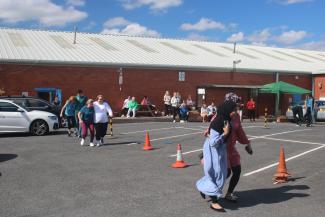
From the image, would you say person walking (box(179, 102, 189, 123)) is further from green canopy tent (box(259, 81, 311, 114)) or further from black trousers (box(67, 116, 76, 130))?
black trousers (box(67, 116, 76, 130))

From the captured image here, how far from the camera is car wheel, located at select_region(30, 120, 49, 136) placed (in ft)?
57.1

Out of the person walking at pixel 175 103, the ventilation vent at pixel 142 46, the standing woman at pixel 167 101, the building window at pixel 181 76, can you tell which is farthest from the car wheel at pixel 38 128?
the ventilation vent at pixel 142 46

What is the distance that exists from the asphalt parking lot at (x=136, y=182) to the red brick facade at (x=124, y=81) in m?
13.3

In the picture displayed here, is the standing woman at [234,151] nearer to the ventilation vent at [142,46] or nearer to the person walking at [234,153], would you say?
the person walking at [234,153]

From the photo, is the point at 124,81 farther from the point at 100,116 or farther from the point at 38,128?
the point at 100,116

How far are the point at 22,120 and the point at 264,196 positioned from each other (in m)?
12.1

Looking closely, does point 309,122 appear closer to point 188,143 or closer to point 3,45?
point 188,143

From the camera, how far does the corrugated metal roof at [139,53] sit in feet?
92.7

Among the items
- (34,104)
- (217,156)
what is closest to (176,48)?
(34,104)

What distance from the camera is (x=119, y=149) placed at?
13.2 meters

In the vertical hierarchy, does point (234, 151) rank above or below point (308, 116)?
below

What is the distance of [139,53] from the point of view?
32.6m

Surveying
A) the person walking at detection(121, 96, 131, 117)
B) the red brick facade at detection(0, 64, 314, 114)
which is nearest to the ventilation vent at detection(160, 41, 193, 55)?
the red brick facade at detection(0, 64, 314, 114)

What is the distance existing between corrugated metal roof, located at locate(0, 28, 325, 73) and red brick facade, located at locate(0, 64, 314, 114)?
506 millimetres
